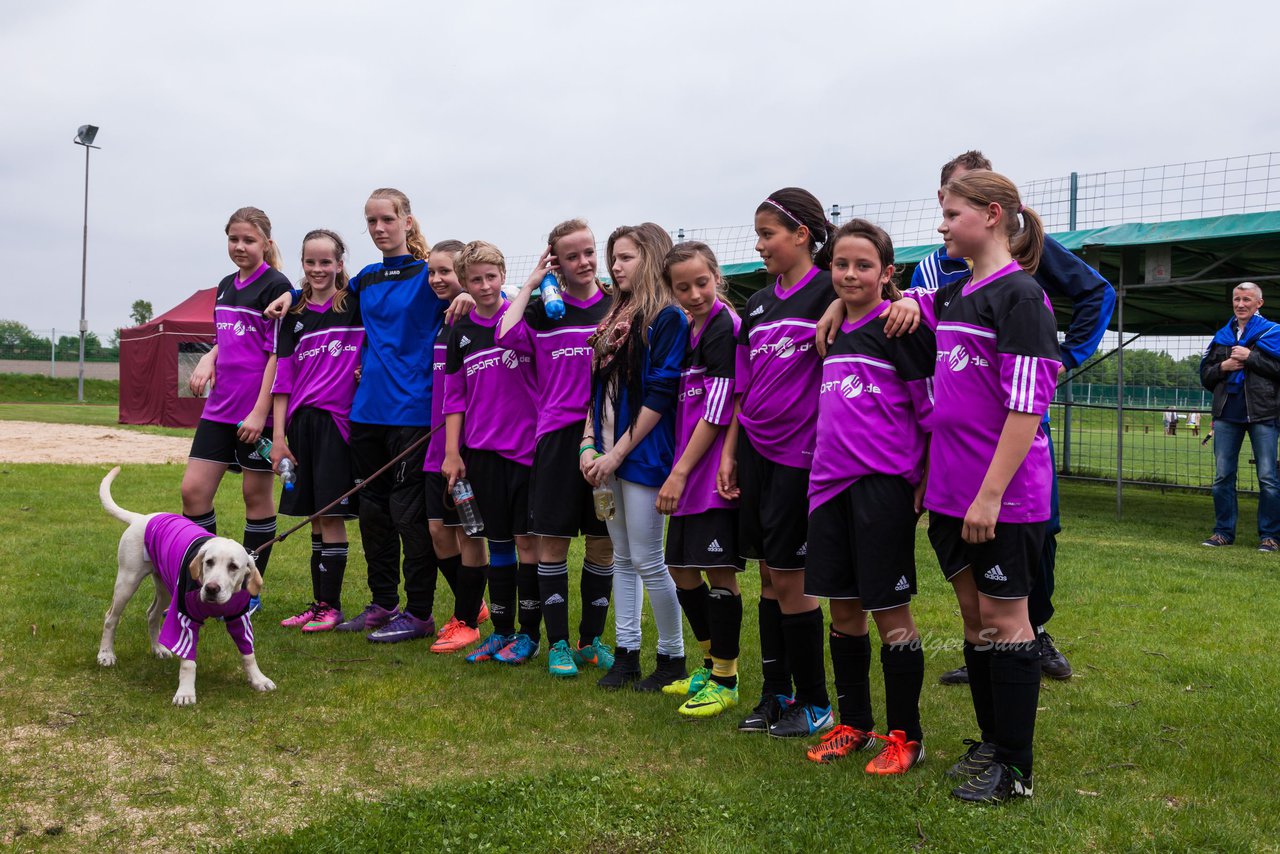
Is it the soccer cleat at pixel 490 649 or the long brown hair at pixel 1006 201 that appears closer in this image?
the long brown hair at pixel 1006 201

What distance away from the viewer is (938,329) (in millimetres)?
3305

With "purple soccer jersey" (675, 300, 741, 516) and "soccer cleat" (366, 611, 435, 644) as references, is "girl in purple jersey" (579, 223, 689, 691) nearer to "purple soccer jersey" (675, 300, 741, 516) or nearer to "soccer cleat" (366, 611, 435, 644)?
"purple soccer jersey" (675, 300, 741, 516)

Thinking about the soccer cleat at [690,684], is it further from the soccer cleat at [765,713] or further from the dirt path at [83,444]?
the dirt path at [83,444]

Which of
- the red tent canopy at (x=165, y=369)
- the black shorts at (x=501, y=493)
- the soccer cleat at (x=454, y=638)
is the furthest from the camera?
the red tent canopy at (x=165, y=369)

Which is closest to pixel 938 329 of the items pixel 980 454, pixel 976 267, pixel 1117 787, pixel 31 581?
pixel 976 267

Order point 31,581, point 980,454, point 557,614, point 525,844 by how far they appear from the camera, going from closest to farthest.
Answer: point 525,844 < point 980,454 < point 557,614 < point 31,581

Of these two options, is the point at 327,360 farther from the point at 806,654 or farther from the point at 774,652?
the point at 806,654

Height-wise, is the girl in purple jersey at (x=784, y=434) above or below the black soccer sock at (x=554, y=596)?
above

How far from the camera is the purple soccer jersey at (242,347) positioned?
5.83 metres

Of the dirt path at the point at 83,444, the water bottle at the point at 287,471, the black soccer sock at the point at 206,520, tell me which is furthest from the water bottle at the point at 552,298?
the dirt path at the point at 83,444

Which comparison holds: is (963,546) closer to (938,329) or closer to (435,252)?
(938,329)

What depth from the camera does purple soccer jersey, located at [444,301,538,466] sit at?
5.00 meters

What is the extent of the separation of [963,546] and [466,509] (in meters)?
2.69

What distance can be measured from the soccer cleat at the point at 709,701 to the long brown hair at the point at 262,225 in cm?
368
